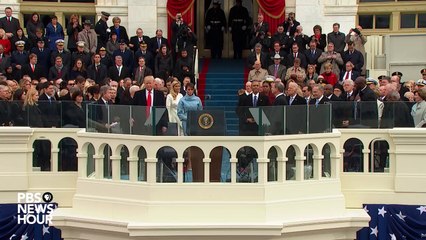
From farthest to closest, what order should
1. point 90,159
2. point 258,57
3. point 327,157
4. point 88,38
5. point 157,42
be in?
1. point 157,42
2. point 88,38
3. point 258,57
4. point 90,159
5. point 327,157

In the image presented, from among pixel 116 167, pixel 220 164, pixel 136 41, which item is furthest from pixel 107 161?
pixel 136 41

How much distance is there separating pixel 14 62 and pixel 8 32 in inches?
82.2

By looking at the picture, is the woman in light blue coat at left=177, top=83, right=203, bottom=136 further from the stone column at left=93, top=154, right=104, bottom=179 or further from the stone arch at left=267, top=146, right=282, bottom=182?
the stone column at left=93, top=154, right=104, bottom=179

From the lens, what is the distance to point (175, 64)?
36.0 m

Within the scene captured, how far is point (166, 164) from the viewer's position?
25.3 meters

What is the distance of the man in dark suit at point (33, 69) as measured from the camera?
114 feet

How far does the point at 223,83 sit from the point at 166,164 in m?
12.5

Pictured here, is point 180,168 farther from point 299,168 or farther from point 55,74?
point 55,74

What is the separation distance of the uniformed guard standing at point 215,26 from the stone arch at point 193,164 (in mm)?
16630

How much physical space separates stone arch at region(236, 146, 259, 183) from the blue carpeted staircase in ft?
27.5

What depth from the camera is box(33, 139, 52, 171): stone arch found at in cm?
2784

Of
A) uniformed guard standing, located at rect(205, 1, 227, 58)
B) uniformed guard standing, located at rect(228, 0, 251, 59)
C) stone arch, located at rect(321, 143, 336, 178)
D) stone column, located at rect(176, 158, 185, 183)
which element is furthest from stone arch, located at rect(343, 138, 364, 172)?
uniformed guard standing, located at rect(205, 1, 227, 58)

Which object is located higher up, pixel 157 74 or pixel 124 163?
pixel 157 74

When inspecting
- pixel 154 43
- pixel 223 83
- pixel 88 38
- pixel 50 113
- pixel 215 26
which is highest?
pixel 215 26
